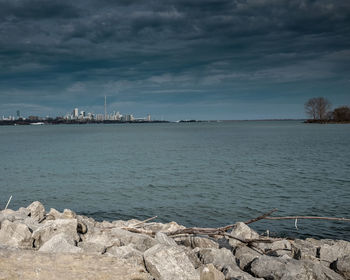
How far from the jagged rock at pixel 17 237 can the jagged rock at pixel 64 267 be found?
1.93 m

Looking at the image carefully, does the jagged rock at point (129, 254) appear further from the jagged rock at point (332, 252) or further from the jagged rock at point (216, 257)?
the jagged rock at point (332, 252)

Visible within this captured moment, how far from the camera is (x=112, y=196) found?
1967cm

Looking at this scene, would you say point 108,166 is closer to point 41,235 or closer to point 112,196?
point 112,196

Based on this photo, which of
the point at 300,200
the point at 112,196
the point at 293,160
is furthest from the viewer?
the point at 293,160

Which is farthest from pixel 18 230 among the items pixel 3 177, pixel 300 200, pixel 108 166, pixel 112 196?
pixel 108 166

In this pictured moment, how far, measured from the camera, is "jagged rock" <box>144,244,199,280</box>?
4.89 meters

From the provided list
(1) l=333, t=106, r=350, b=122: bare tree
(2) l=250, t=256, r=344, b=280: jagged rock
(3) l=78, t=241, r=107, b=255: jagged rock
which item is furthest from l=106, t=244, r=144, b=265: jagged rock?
(1) l=333, t=106, r=350, b=122: bare tree

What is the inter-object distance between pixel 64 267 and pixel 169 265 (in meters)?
1.52

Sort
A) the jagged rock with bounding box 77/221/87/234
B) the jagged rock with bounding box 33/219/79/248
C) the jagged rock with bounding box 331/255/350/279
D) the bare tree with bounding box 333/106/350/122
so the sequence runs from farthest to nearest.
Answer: the bare tree with bounding box 333/106/350/122, the jagged rock with bounding box 77/221/87/234, the jagged rock with bounding box 33/219/79/248, the jagged rock with bounding box 331/255/350/279

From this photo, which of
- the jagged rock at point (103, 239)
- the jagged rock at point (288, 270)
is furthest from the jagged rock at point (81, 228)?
the jagged rock at point (288, 270)

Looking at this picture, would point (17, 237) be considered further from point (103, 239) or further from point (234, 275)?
point (234, 275)

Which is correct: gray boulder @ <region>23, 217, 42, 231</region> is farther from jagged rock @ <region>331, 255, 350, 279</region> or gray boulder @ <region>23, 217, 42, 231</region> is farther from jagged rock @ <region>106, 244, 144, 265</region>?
jagged rock @ <region>331, 255, 350, 279</region>

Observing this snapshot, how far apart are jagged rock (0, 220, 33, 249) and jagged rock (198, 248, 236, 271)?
11.8 feet

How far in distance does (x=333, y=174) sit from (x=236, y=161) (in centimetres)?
1041
